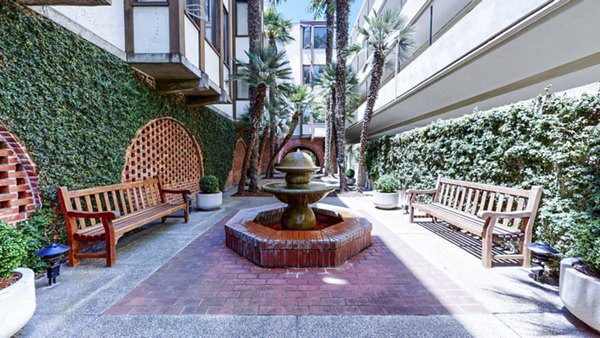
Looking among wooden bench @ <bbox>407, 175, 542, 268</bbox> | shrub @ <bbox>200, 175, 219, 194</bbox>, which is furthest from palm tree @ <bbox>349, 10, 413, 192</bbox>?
shrub @ <bbox>200, 175, 219, 194</bbox>

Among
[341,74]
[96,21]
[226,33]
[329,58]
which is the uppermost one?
[329,58]

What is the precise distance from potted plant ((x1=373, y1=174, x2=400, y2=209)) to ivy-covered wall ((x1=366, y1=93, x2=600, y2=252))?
1574 mm

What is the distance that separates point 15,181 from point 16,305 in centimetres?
189

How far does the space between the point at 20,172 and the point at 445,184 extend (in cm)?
689

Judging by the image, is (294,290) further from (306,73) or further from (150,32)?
(306,73)

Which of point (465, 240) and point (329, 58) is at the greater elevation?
point (329, 58)

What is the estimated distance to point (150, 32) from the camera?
15.2ft

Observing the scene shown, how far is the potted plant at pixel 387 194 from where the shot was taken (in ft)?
21.6

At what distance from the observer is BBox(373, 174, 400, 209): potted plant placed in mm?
6570

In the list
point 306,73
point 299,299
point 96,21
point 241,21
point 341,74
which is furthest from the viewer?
point 306,73

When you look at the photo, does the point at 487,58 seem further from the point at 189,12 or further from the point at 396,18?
the point at 189,12

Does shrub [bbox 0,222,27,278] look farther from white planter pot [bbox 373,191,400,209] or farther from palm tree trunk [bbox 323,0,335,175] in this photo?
palm tree trunk [bbox 323,0,335,175]

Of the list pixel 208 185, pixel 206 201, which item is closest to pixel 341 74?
pixel 208 185

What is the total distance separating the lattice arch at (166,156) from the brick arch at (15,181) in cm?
161
